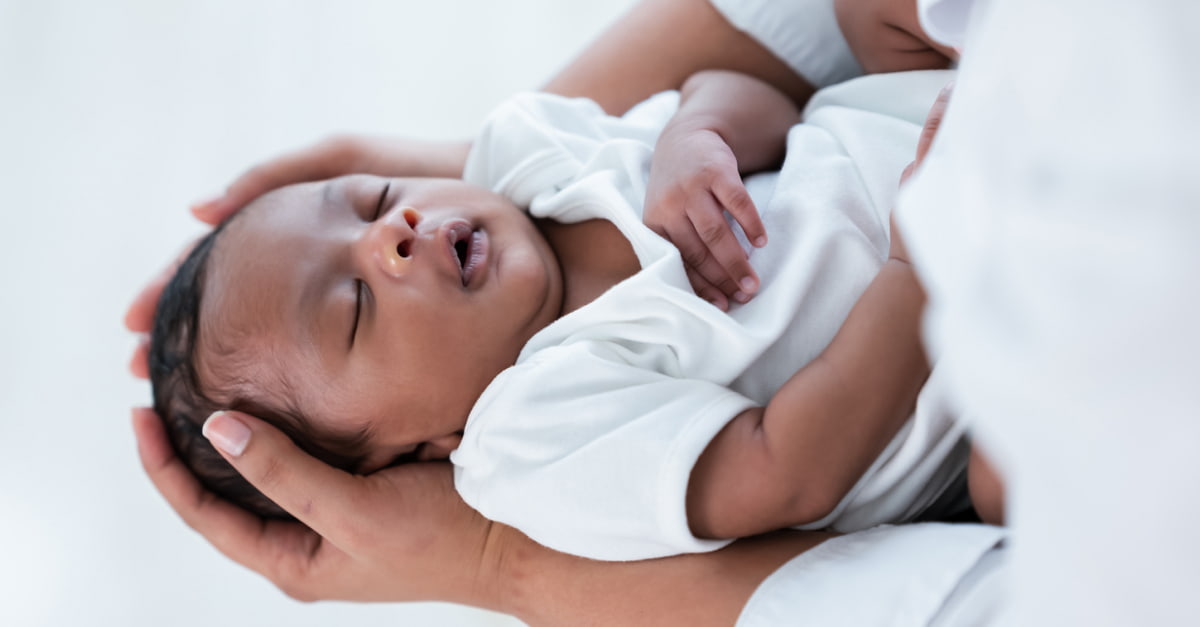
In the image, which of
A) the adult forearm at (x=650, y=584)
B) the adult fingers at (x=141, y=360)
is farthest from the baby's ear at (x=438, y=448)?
the adult fingers at (x=141, y=360)

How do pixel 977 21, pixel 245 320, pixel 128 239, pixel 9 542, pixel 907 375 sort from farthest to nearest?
pixel 128 239 < pixel 9 542 < pixel 245 320 < pixel 907 375 < pixel 977 21

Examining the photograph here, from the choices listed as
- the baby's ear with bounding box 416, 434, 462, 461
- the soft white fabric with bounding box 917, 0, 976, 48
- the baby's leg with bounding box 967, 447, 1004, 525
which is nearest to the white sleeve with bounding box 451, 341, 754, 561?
the baby's ear with bounding box 416, 434, 462, 461

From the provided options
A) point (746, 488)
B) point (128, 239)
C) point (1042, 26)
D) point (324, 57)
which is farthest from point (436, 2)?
point (1042, 26)

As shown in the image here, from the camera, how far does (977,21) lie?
1.91 ft

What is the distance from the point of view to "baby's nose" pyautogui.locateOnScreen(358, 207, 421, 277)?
3.35 feet

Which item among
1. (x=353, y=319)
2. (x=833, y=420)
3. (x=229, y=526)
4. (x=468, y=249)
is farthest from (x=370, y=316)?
(x=833, y=420)

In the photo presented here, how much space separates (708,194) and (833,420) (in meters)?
0.26

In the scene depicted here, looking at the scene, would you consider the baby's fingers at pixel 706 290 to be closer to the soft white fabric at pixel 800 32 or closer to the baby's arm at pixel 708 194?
the baby's arm at pixel 708 194

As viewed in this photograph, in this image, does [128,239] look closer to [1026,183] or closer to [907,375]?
[907,375]

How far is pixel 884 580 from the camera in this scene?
0.77 metres

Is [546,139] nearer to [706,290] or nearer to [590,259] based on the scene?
[590,259]

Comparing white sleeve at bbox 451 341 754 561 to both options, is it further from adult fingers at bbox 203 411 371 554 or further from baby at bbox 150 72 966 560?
adult fingers at bbox 203 411 371 554

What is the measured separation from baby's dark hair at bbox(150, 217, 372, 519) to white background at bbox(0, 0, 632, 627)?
1.28ft

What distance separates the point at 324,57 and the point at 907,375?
4.98ft
